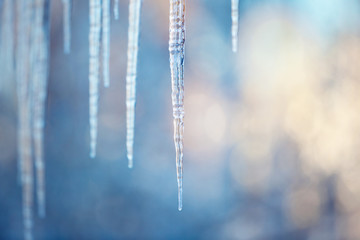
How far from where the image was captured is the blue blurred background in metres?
1.62

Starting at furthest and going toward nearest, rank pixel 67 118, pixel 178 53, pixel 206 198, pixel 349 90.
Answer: pixel 349 90 < pixel 206 198 < pixel 67 118 < pixel 178 53

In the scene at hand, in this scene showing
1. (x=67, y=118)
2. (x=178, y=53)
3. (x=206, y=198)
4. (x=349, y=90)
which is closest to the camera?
(x=178, y=53)

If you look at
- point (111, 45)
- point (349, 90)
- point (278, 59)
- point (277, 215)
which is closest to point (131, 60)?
point (111, 45)

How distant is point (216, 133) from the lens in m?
1.73

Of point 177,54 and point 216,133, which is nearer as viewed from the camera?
point 177,54

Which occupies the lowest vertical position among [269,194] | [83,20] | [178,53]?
[269,194]

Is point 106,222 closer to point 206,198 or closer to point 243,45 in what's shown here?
point 206,198

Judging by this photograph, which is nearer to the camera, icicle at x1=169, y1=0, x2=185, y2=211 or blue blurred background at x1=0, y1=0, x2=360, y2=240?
icicle at x1=169, y1=0, x2=185, y2=211

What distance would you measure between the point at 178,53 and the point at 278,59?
134 cm

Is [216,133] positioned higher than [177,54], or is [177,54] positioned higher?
[177,54]

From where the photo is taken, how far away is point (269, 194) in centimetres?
181

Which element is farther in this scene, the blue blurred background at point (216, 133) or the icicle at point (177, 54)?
the blue blurred background at point (216, 133)

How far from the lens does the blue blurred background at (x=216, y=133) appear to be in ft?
5.32

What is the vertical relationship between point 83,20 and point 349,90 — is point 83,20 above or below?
above
